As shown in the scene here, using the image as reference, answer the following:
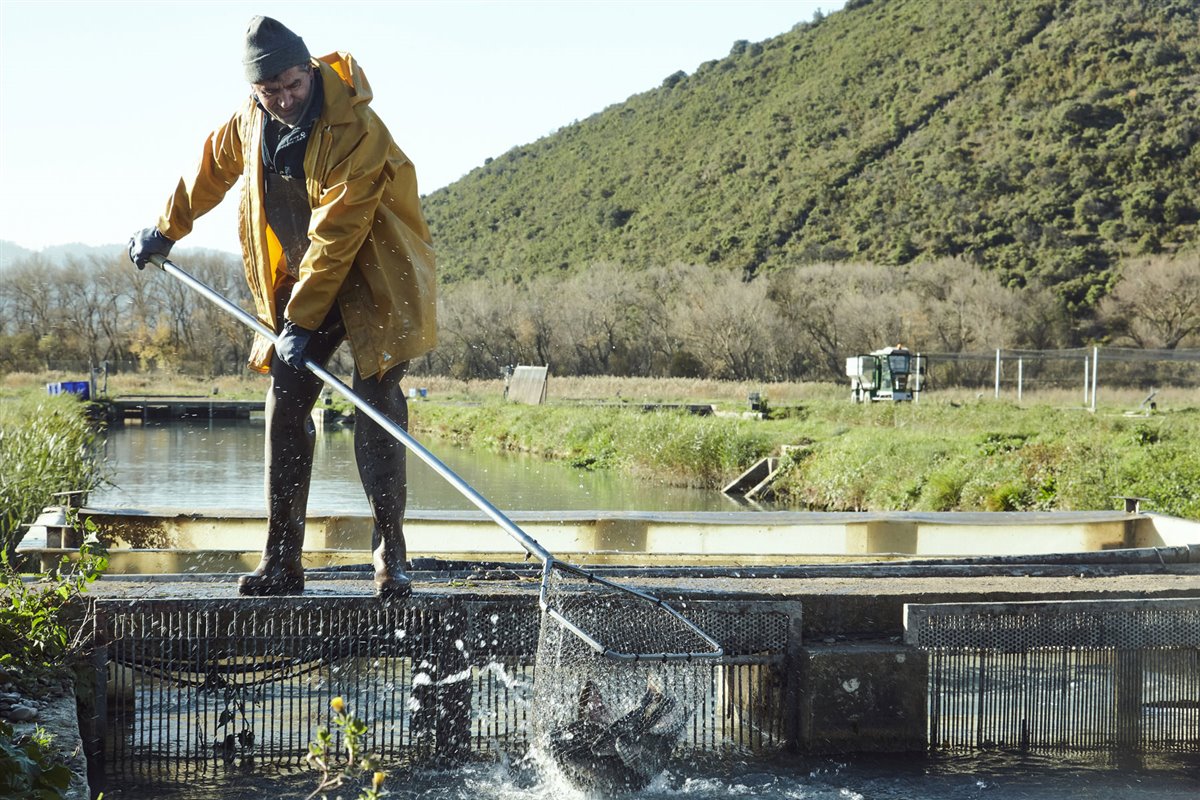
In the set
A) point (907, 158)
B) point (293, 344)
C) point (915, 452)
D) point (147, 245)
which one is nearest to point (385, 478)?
point (293, 344)

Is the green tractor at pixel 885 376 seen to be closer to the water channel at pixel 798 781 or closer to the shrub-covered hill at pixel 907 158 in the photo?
the shrub-covered hill at pixel 907 158

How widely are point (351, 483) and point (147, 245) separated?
14148 mm

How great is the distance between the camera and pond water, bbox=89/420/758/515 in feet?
51.5

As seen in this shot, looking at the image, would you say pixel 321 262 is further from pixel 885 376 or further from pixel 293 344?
pixel 885 376

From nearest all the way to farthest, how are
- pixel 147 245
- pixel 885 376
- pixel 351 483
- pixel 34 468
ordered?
pixel 147 245
pixel 34 468
pixel 351 483
pixel 885 376

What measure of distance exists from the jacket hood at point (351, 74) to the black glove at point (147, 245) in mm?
960

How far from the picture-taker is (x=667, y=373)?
58.6m

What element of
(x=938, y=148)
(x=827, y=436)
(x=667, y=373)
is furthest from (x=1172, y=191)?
(x=827, y=436)

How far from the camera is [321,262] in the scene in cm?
412

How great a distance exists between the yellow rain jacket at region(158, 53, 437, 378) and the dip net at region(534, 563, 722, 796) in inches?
39.7

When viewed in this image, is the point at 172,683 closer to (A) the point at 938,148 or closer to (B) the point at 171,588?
(B) the point at 171,588

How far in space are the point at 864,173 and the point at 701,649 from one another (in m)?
67.3

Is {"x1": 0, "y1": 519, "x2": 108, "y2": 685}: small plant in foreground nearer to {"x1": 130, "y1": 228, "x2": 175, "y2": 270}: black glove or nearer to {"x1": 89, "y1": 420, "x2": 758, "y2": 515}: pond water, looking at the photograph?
{"x1": 130, "y1": 228, "x2": 175, "y2": 270}: black glove

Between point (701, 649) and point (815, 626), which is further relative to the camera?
point (815, 626)
